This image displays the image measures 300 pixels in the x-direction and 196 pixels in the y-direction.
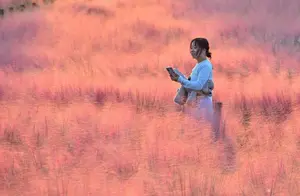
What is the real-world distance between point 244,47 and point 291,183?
400 centimetres

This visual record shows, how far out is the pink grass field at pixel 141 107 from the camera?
2838 mm

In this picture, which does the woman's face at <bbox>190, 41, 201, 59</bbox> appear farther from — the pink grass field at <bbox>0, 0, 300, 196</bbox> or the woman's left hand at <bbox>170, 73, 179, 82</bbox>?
the pink grass field at <bbox>0, 0, 300, 196</bbox>

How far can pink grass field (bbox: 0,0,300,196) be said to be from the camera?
2.84m

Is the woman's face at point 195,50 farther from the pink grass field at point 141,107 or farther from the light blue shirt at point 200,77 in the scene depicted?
the pink grass field at point 141,107

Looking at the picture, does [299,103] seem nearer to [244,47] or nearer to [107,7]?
[244,47]

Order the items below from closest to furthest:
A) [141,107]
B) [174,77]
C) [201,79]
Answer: [174,77] < [201,79] < [141,107]

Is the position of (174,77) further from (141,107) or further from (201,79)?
(141,107)

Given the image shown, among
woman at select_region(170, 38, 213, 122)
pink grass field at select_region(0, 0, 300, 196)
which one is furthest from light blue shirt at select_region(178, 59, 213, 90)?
pink grass field at select_region(0, 0, 300, 196)

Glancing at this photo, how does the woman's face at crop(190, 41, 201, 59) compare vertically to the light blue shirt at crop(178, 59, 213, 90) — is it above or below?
above

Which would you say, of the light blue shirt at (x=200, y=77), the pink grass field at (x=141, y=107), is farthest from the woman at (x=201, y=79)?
the pink grass field at (x=141, y=107)

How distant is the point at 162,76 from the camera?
546 centimetres

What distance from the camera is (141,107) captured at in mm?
4172

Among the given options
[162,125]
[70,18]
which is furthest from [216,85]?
[70,18]

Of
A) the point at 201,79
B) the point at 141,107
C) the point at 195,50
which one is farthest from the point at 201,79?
the point at 141,107
